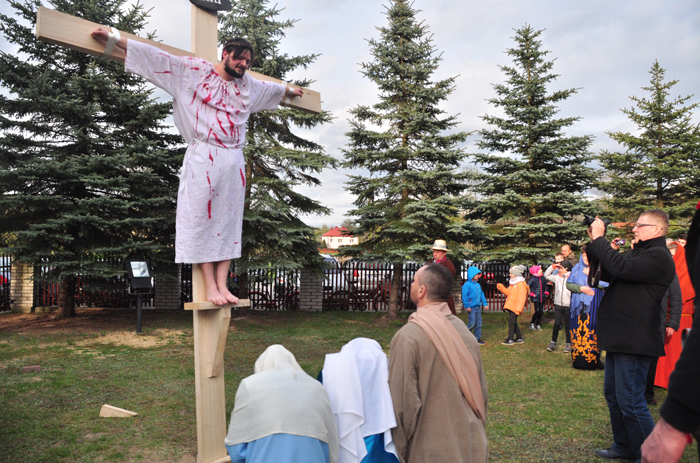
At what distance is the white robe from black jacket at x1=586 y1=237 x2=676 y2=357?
3070 mm

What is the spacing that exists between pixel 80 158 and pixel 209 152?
8.55 m

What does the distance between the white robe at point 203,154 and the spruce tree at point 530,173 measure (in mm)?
12159

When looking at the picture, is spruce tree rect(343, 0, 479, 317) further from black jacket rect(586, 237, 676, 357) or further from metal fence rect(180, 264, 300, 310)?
black jacket rect(586, 237, 676, 357)

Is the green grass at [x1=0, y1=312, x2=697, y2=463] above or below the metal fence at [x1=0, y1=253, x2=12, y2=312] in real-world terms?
below

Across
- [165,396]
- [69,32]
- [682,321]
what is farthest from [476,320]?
[69,32]

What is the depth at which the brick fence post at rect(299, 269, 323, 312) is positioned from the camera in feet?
49.2

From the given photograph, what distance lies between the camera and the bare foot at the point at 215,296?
352 cm

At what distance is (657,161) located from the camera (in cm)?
1605

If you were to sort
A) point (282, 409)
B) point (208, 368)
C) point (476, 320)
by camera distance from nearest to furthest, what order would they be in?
point (282, 409), point (208, 368), point (476, 320)

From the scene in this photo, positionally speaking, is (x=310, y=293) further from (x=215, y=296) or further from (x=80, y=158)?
(x=215, y=296)

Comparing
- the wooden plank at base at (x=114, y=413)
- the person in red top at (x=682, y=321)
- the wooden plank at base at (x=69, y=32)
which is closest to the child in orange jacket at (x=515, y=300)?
the person in red top at (x=682, y=321)

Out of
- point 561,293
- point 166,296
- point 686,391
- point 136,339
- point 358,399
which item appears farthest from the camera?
point 166,296

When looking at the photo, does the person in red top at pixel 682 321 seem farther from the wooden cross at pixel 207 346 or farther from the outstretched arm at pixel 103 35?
the outstretched arm at pixel 103 35

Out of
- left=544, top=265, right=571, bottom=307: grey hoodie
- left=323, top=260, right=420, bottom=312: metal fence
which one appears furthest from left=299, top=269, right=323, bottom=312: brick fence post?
left=544, top=265, right=571, bottom=307: grey hoodie
